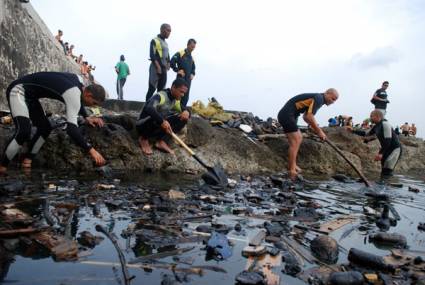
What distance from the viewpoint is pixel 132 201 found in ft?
13.9

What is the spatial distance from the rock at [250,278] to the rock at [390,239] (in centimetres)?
170

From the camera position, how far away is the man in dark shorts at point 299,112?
786 cm

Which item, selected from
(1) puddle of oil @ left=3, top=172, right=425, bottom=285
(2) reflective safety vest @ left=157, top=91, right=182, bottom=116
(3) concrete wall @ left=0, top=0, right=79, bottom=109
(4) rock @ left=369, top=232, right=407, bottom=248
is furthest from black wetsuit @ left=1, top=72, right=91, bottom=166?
(4) rock @ left=369, top=232, right=407, bottom=248

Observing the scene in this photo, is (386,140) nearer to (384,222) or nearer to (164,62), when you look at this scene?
(384,222)

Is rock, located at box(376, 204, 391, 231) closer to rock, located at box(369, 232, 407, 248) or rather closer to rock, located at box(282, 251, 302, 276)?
rock, located at box(369, 232, 407, 248)

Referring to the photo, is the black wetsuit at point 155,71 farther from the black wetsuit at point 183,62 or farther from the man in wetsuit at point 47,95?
the man in wetsuit at point 47,95

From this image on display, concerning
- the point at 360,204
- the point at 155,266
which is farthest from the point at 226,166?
the point at 155,266

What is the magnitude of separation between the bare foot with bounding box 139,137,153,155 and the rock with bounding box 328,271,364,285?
562cm

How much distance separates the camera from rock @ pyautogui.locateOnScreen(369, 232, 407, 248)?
3230 mm

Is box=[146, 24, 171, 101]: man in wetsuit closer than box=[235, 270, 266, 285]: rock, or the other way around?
box=[235, 270, 266, 285]: rock

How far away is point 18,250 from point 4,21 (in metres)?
7.26

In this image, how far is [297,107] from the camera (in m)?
8.09

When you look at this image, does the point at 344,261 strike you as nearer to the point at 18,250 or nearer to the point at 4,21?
the point at 18,250

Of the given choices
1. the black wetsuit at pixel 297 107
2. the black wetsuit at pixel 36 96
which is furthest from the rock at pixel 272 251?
the black wetsuit at pixel 297 107
